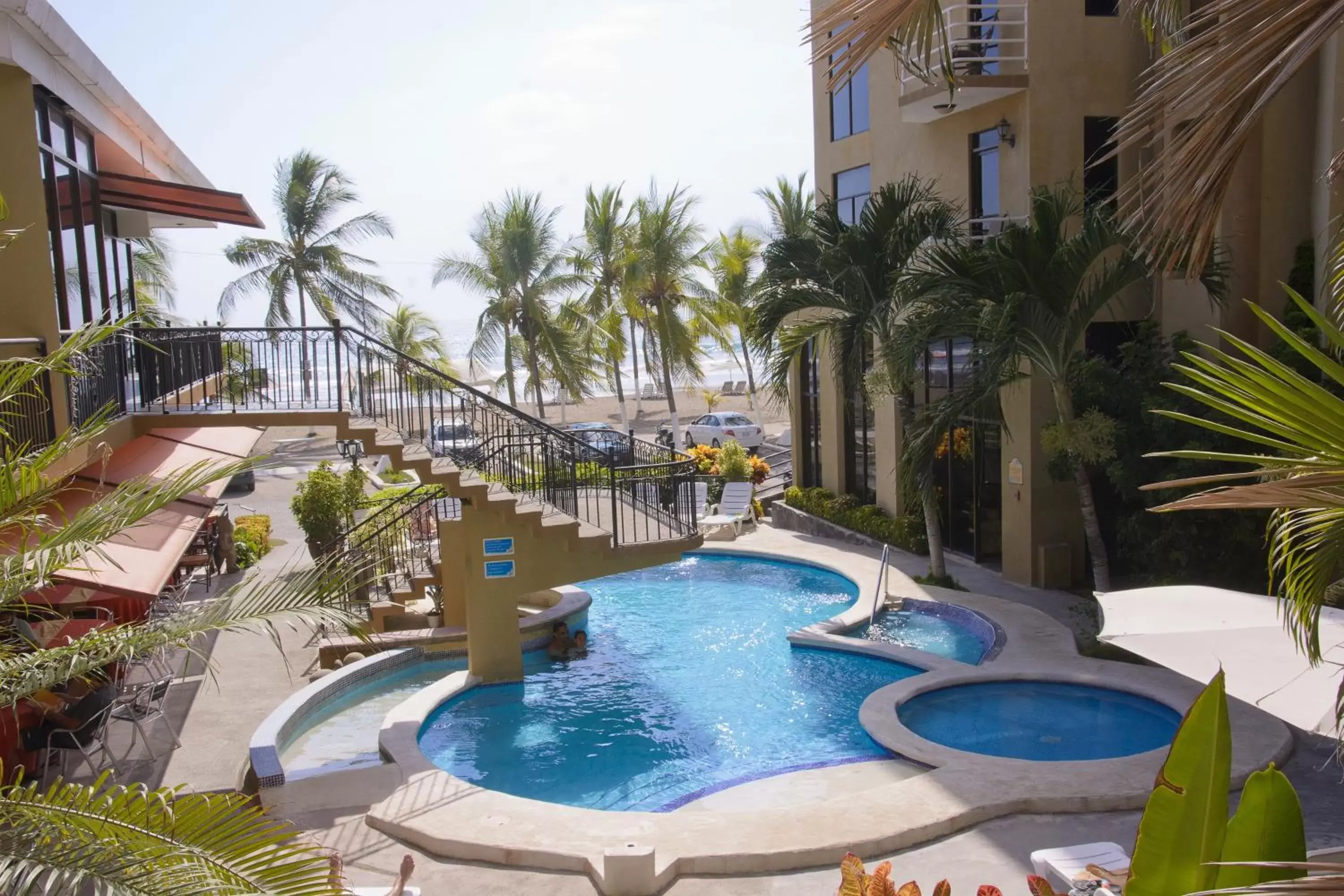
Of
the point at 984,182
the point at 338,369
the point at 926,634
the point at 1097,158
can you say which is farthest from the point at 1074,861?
the point at 984,182

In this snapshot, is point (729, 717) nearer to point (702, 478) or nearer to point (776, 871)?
point (776, 871)

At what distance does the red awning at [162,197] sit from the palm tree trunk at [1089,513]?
1127 centimetres

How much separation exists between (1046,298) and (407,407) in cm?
791

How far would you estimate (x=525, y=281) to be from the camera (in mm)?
35906

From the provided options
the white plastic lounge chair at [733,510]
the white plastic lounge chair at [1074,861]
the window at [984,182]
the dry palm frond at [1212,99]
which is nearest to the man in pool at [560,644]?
the white plastic lounge chair at [733,510]

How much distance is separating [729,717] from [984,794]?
13.1 feet

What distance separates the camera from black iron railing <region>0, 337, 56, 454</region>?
31.2ft

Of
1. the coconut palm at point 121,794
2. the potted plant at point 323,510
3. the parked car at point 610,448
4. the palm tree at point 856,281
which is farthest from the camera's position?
the potted plant at point 323,510

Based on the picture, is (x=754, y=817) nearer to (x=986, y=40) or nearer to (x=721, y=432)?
(x=986, y=40)

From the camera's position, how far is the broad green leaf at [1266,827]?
2520mm

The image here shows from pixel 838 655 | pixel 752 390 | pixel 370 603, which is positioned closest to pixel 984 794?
pixel 838 655

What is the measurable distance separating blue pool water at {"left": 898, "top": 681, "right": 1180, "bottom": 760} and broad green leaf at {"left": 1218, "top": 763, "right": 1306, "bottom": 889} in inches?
325

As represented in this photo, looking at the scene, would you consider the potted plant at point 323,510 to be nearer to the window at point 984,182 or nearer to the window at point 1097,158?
the window at point 984,182

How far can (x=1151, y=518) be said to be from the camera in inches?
521
